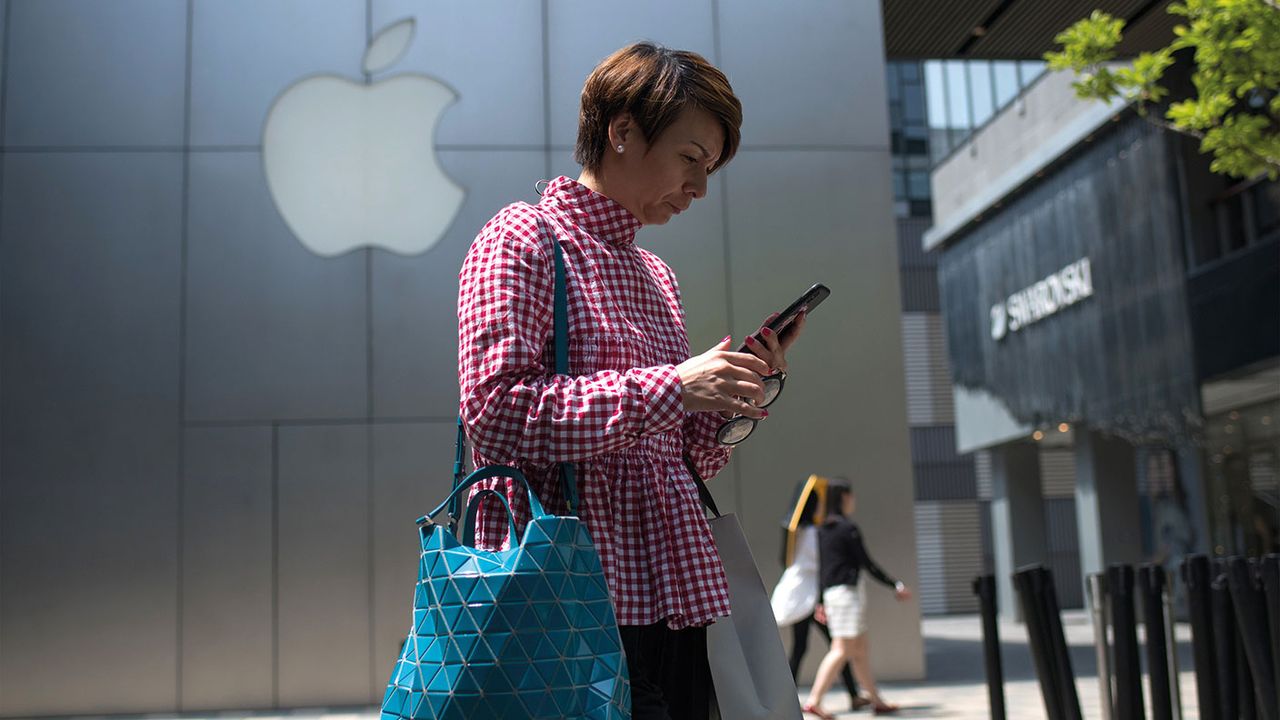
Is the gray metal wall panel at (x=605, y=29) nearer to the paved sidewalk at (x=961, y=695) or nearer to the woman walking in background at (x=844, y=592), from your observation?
the woman walking in background at (x=844, y=592)

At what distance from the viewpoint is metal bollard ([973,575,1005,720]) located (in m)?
5.38

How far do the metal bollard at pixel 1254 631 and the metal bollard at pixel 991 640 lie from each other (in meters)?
1.12

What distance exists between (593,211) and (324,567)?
29.0 ft

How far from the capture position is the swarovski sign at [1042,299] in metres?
20.9

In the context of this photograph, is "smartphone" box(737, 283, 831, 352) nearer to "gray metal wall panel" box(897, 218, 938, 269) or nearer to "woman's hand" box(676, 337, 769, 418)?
"woman's hand" box(676, 337, 769, 418)

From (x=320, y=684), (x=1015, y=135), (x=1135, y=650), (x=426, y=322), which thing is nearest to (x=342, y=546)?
(x=320, y=684)

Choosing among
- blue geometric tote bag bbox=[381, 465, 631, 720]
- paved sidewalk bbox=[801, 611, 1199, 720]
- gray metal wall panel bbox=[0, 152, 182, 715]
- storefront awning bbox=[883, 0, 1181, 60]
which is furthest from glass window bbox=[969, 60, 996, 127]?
blue geometric tote bag bbox=[381, 465, 631, 720]

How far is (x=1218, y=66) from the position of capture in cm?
726

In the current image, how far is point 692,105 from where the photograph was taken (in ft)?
6.13

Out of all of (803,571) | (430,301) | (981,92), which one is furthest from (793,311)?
(981,92)

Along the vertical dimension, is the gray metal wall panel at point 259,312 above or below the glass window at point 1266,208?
below

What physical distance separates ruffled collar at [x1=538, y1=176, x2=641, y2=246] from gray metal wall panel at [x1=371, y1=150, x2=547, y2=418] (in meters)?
8.51

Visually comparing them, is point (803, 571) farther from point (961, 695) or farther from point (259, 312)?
point (259, 312)

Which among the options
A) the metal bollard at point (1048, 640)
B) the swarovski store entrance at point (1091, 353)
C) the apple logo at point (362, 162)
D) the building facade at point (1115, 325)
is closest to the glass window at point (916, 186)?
the building facade at point (1115, 325)
